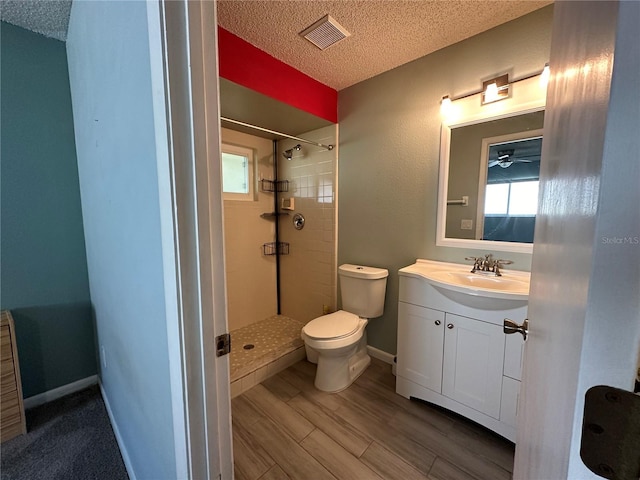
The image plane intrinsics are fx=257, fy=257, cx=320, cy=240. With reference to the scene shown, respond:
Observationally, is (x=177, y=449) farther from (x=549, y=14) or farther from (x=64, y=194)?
(x=549, y=14)

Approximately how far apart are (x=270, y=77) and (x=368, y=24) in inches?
27.1

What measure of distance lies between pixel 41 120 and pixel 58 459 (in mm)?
1958

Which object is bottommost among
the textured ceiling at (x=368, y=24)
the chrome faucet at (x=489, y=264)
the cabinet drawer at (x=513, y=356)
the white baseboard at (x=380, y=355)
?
the white baseboard at (x=380, y=355)

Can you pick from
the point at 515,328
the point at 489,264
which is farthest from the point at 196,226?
the point at 489,264

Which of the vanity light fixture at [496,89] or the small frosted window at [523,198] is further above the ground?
the vanity light fixture at [496,89]

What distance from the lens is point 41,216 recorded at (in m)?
1.67

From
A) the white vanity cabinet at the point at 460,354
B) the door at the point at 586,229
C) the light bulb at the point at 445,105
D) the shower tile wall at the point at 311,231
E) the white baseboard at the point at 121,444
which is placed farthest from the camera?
the shower tile wall at the point at 311,231

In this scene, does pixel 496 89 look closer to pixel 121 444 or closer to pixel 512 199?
pixel 512 199

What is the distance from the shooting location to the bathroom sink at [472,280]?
1.31 metres

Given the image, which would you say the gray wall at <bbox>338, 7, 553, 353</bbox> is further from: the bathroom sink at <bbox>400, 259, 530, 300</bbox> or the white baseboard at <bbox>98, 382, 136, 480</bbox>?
the white baseboard at <bbox>98, 382, 136, 480</bbox>

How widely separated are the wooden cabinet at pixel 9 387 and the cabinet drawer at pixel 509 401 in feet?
8.67

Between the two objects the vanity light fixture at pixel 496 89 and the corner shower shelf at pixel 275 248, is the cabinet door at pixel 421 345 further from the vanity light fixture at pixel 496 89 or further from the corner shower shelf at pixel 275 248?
the corner shower shelf at pixel 275 248

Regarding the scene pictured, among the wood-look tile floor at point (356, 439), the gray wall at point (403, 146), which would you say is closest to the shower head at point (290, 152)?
the gray wall at point (403, 146)

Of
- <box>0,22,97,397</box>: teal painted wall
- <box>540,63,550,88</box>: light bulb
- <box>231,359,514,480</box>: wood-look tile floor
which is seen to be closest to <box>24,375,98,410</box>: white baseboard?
<box>0,22,97,397</box>: teal painted wall
